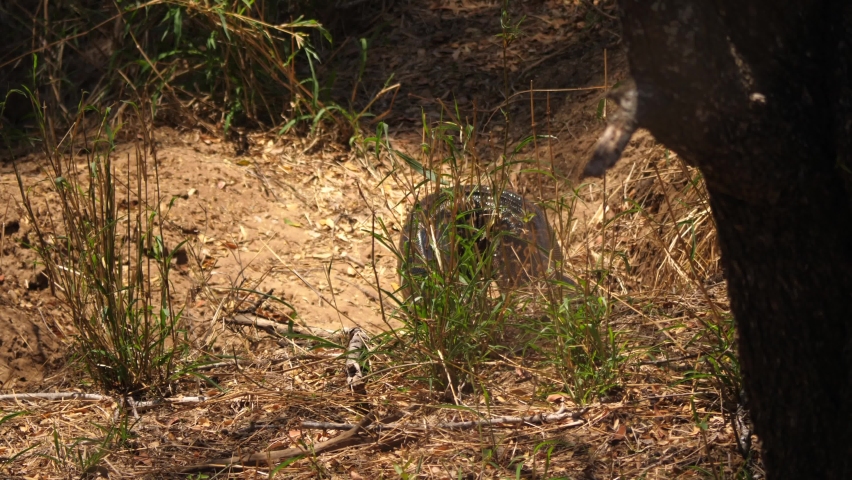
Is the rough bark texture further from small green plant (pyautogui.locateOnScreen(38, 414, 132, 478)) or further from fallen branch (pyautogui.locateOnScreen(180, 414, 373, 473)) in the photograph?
small green plant (pyautogui.locateOnScreen(38, 414, 132, 478))

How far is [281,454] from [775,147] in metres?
1.68

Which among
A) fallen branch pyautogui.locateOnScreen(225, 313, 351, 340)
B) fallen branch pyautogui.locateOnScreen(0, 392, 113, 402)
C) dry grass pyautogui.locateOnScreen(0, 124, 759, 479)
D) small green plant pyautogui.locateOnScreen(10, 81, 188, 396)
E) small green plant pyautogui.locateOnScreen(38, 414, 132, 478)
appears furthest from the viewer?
fallen branch pyautogui.locateOnScreen(225, 313, 351, 340)

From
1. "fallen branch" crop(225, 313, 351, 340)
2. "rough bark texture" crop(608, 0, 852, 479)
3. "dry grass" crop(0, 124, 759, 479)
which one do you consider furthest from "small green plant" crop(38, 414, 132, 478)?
"rough bark texture" crop(608, 0, 852, 479)

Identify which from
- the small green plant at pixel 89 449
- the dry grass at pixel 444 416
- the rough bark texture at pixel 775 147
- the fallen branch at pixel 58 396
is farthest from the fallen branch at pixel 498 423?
the fallen branch at pixel 58 396

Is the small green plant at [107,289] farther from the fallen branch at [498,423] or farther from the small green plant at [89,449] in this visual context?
the fallen branch at [498,423]

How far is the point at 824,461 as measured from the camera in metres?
1.77

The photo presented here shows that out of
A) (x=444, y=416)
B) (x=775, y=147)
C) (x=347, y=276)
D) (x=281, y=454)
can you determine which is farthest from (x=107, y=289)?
(x=775, y=147)

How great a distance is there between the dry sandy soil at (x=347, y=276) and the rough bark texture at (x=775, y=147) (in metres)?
0.51

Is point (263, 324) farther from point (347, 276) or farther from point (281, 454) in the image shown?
point (281, 454)

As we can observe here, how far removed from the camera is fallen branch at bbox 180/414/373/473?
2496 mm

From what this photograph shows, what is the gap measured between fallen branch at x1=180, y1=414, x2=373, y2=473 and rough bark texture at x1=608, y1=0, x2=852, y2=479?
4.23 feet

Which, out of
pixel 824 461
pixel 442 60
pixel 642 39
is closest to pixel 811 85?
pixel 642 39

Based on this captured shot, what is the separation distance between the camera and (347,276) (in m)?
4.47

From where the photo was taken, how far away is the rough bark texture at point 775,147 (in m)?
1.47
